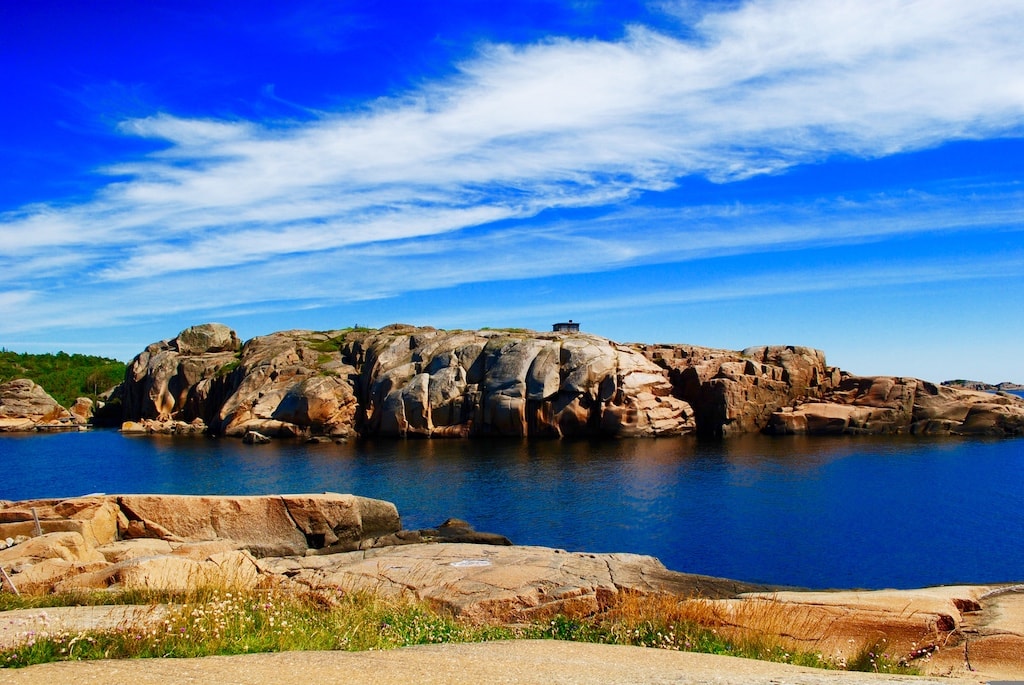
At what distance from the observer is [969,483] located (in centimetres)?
5106

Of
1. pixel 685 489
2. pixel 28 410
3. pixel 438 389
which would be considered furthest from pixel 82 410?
pixel 685 489

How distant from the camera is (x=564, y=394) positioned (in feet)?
267

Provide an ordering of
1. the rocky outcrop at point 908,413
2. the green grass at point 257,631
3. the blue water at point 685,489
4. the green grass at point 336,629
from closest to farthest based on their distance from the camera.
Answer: the green grass at point 257,631 → the green grass at point 336,629 → the blue water at point 685,489 → the rocky outcrop at point 908,413

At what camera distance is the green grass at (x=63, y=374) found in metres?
143

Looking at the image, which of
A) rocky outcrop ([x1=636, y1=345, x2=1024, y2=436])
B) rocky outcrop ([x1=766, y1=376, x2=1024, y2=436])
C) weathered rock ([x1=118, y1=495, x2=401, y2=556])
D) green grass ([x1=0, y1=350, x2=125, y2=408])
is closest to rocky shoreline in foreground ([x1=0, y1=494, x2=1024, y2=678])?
weathered rock ([x1=118, y1=495, x2=401, y2=556])

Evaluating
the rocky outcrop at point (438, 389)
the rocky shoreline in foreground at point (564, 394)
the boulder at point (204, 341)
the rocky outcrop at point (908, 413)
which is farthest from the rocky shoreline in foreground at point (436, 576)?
the boulder at point (204, 341)

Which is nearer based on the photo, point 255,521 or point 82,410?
point 255,521

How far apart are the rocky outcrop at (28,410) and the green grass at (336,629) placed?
11225 centimetres

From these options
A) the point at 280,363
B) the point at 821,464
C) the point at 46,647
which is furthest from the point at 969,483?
the point at 280,363

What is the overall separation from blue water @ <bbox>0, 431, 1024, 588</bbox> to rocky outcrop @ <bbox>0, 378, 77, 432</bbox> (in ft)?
101

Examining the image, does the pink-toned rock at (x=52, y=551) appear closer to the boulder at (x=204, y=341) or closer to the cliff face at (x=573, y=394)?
the cliff face at (x=573, y=394)

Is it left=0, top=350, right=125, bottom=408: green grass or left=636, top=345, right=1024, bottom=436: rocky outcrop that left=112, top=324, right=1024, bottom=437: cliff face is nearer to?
left=636, top=345, right=1024, bottom=436: rocky outcrop

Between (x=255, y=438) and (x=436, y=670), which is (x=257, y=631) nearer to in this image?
(x=436, y=670)

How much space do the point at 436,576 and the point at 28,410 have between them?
116 meters
